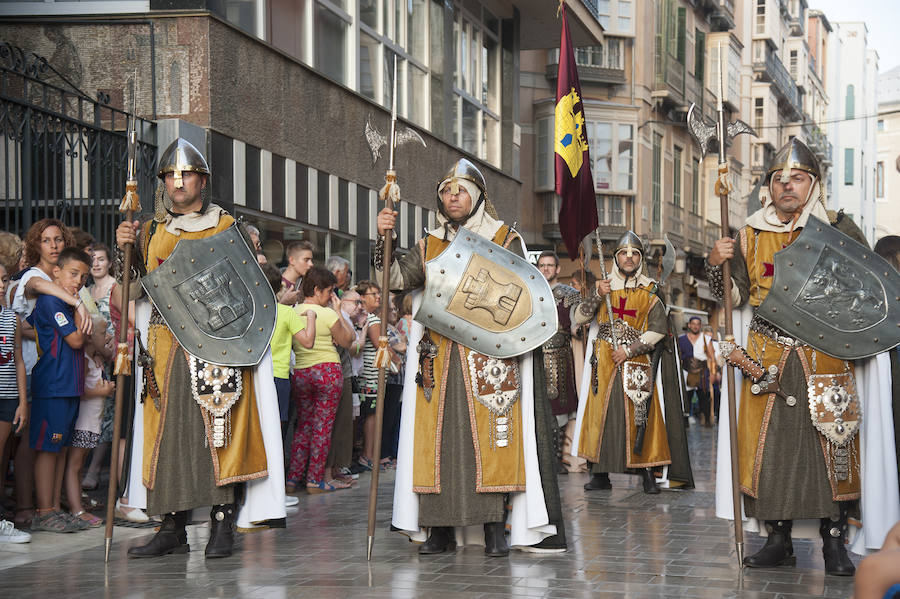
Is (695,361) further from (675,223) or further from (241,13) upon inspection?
(675,223)

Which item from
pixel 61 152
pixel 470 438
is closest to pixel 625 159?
pixel 61 152

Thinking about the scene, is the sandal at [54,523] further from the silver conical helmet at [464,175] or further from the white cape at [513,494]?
the silver conical helmet at [464,175]

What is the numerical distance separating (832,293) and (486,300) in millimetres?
1924

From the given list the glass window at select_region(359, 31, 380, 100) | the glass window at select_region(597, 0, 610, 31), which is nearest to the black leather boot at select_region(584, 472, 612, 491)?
the glass window at select_region(359, 31, 380, 100)

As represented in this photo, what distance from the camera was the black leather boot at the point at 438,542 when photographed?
7.19 m

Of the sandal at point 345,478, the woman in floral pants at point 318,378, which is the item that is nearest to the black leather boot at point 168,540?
the woman in floral pants at point 318,378

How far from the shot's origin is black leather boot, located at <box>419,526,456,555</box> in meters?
7.19

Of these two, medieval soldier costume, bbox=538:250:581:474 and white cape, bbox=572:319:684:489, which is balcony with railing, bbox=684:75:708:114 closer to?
medieval soldier costume, bbox=538:250:581:474

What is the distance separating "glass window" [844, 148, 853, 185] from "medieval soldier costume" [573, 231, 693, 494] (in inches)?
2683

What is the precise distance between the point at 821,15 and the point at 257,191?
61930mm

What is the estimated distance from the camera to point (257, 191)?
14.2 metres

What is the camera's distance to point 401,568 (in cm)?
675

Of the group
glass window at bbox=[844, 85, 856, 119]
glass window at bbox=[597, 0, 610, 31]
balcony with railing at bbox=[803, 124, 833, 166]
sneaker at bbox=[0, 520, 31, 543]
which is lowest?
sneaker at bbox=[0, 520, 31, 543]

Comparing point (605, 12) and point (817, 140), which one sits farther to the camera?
point (817, 140)
